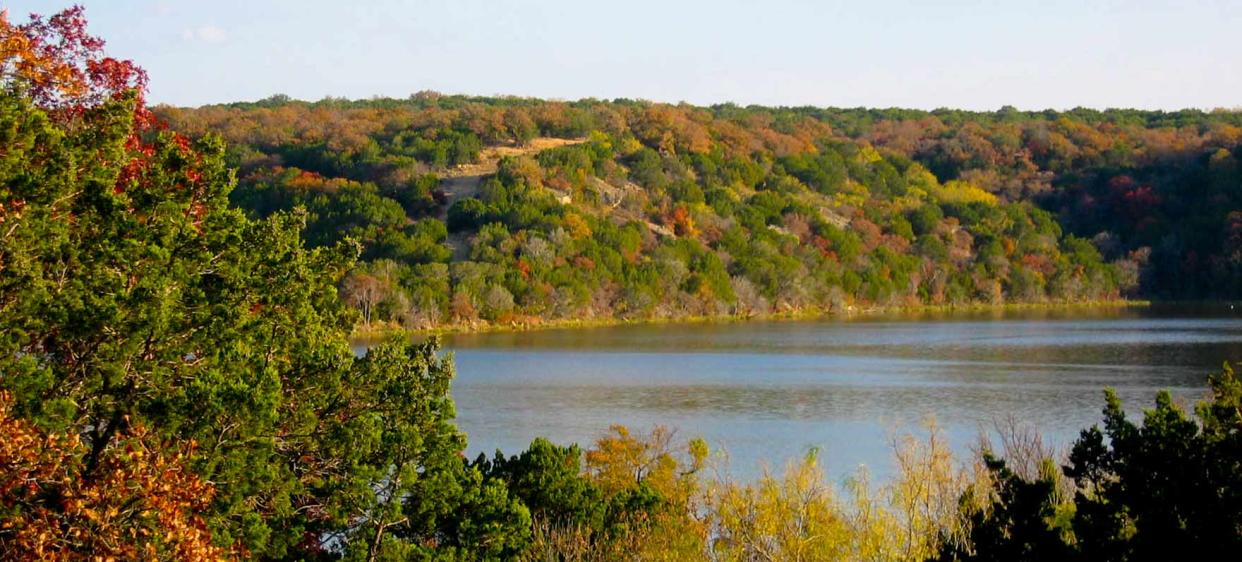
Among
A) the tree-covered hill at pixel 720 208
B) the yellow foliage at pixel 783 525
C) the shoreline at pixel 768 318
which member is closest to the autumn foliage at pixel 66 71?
the yellow foliage at pixel 783 525

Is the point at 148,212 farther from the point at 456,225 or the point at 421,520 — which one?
the point at 456,225

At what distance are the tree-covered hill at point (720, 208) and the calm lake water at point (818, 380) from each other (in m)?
8.27

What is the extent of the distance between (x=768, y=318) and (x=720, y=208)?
1636 centimetres

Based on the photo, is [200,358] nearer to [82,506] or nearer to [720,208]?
[82,506]

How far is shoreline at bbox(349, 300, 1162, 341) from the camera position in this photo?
7056 cm

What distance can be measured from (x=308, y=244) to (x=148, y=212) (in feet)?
237

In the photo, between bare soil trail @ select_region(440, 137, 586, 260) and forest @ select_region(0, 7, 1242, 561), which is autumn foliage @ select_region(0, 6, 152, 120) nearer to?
forest @ select_region(0, 7, 1242, 561)

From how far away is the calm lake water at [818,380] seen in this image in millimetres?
35344

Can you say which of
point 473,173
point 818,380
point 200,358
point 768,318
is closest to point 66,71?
point 200,358

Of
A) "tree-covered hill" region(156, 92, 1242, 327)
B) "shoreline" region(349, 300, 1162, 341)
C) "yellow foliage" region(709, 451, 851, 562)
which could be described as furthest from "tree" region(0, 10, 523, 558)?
"tree-covered hill" region(156, 92, 1242, 327)

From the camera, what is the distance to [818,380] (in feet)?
160

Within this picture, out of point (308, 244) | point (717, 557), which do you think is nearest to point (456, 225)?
point (308, 244)

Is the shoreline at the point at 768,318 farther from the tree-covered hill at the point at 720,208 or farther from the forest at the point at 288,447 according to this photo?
the forest at the point at 288,447

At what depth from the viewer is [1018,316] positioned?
9094 cm
